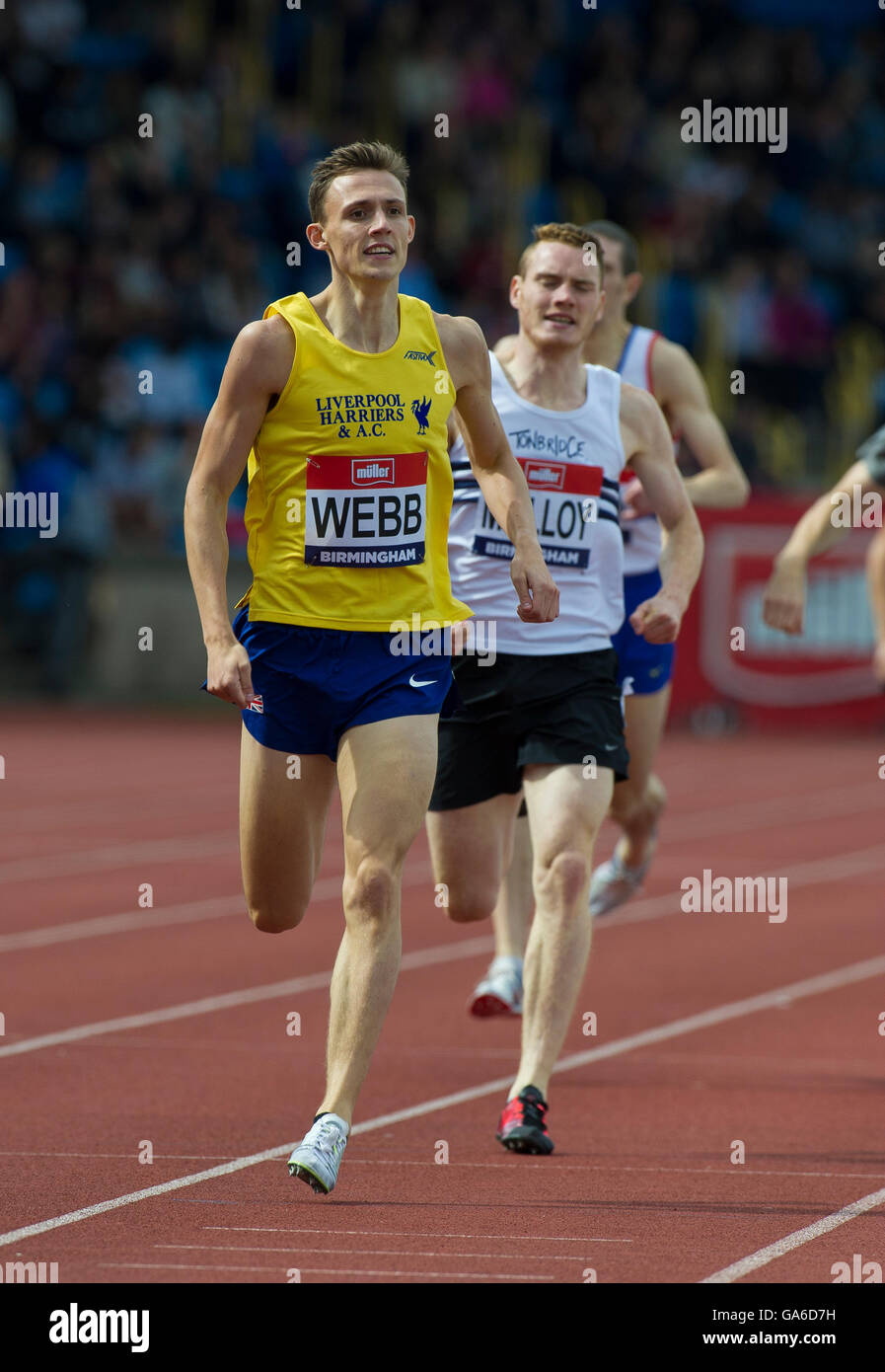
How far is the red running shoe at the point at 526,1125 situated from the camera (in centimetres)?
627

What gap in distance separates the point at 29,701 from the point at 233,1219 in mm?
17854

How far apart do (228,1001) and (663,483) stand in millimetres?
3031

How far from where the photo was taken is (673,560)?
22.5ft

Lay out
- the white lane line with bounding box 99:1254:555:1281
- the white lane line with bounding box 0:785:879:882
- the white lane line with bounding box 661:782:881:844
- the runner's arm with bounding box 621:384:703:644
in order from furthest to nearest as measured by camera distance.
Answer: the white lane line with bounding box 661:782:881:844 < the white lane line with bounding box 0:785:879:882 < the runner's arm with bounding box 621:384:703:644 < the white lane line with bounding box 99:1254:555:1281

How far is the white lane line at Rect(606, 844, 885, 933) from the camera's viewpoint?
11625 millimetres

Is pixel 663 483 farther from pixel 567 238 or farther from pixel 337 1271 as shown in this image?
pixel 337 1271

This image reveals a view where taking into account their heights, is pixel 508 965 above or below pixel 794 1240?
above

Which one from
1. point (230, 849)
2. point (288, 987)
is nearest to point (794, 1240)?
point (288, 987)

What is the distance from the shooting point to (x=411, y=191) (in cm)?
2472

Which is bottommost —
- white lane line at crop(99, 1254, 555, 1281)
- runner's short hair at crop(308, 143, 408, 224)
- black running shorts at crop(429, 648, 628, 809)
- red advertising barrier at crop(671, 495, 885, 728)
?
white lane line at crop(99, 1254, 555, 1281)

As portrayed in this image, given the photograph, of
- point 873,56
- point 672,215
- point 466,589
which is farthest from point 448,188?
point 466,589

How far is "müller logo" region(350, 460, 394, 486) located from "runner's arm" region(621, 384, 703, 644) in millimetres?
1312

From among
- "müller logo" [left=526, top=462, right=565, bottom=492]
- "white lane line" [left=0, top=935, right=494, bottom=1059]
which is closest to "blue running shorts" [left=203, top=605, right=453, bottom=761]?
"müller logo" [left=526, top=462, right=565, bottom=492]

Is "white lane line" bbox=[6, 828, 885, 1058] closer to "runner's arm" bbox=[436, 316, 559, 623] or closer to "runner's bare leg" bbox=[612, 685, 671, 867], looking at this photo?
"runner's bare leg" bbox=[612, 685, 671, 867]
